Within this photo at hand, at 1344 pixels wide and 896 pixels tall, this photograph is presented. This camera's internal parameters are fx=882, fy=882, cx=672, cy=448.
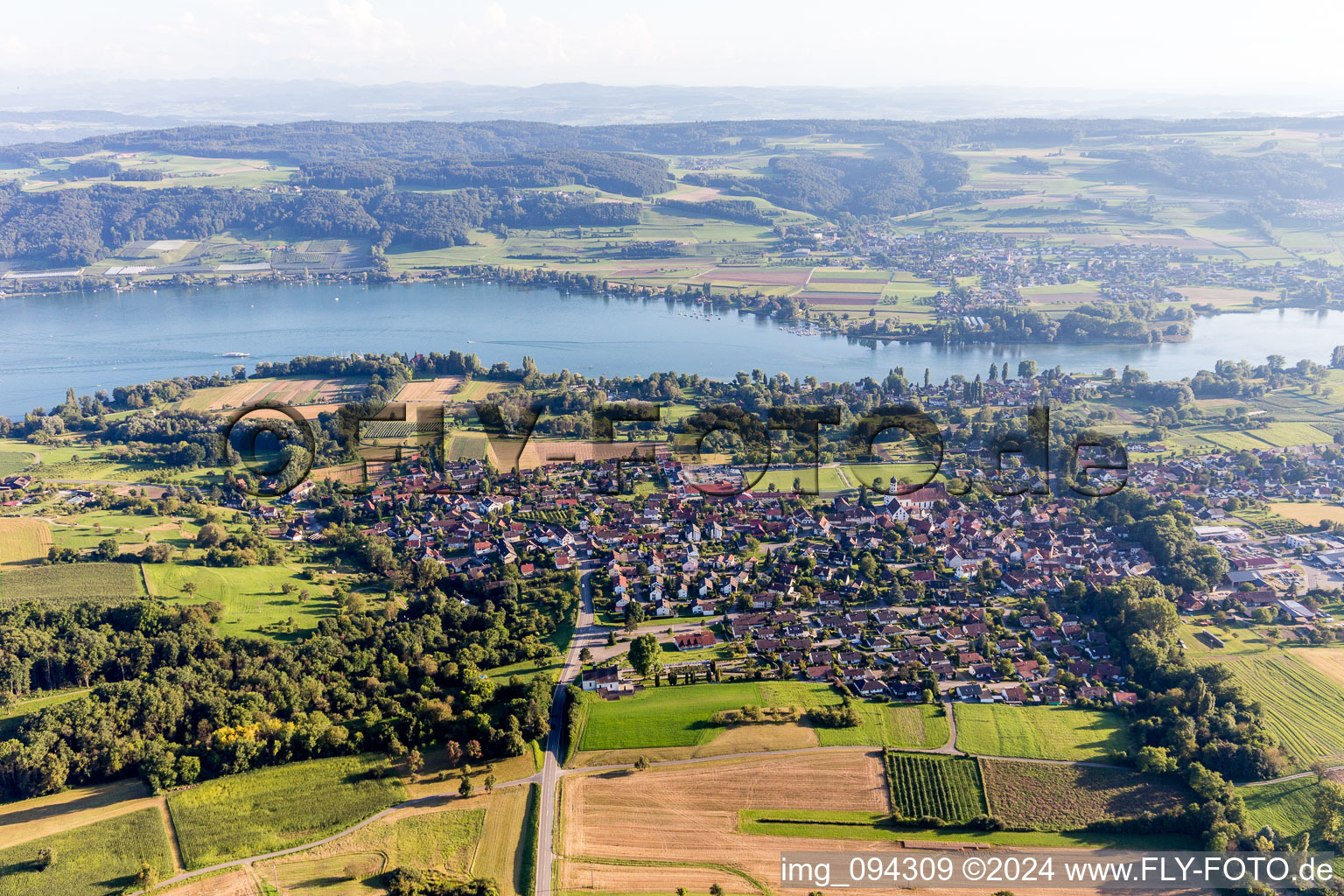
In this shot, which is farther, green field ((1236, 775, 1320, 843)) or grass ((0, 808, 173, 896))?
green field ((1236, 775, 1320, 843))

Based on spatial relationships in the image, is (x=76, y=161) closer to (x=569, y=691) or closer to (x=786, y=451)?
(x=786, y=451)

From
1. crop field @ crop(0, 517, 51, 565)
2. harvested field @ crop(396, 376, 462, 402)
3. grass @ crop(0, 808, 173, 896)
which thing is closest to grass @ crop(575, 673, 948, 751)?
grass @ crop(0, 808, 173, 896)

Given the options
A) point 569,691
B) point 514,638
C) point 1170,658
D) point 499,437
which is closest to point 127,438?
point 499,437

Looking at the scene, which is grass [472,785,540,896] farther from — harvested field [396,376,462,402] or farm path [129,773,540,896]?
harvested field [396,376,462,402]

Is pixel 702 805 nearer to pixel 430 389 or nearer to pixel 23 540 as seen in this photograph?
pixel 23 540

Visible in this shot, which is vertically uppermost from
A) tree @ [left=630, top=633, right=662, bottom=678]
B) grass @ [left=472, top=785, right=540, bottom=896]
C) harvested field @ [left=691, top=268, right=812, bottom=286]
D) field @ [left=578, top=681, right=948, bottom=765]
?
harvested field @ [left=691, top=268, right=812, bottom=286]
